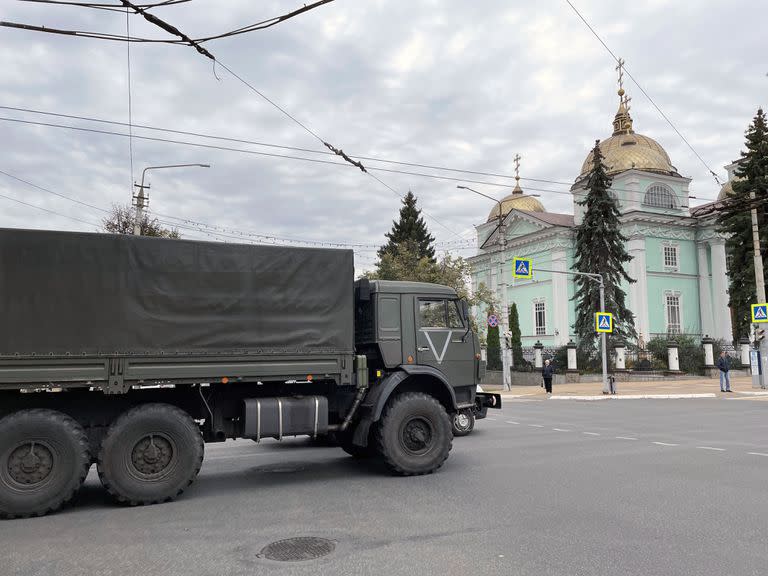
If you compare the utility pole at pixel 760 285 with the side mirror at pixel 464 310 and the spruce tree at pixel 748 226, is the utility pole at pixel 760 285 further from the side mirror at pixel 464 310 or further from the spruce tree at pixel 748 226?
the side mirror at pixel 464 310

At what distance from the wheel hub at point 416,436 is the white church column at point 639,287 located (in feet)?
127

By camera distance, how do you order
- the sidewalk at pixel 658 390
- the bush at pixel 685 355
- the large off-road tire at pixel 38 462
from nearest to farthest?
the large off-road tire at pixel 38 462 < the sidewalk at pixel 658 390 < the bush at pixel 685 355

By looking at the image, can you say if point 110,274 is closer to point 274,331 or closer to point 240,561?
point 274,331

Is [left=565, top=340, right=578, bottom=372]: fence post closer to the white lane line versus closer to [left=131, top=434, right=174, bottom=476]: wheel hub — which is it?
the white lane line

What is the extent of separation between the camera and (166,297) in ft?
24.7

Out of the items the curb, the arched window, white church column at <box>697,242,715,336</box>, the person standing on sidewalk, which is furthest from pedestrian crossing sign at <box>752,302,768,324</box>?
white church column at <box>697,242,715,336</box>

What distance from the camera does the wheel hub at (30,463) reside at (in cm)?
668

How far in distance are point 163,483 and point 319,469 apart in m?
2.73

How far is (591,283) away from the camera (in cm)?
3894

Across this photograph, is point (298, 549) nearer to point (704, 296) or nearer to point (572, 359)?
point (572, 359)

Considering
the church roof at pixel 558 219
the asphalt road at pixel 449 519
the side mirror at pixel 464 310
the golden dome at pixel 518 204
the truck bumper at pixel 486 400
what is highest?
the golden dome at pixel 518 204

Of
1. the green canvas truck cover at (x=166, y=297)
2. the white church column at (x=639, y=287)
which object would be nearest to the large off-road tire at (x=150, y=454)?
the green canvas truck cover at (x=166, y=297)

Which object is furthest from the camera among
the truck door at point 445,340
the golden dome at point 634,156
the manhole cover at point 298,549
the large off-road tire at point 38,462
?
the golden dome at point 634,156

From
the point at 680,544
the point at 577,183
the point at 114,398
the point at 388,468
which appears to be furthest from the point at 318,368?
the point at 577,183
